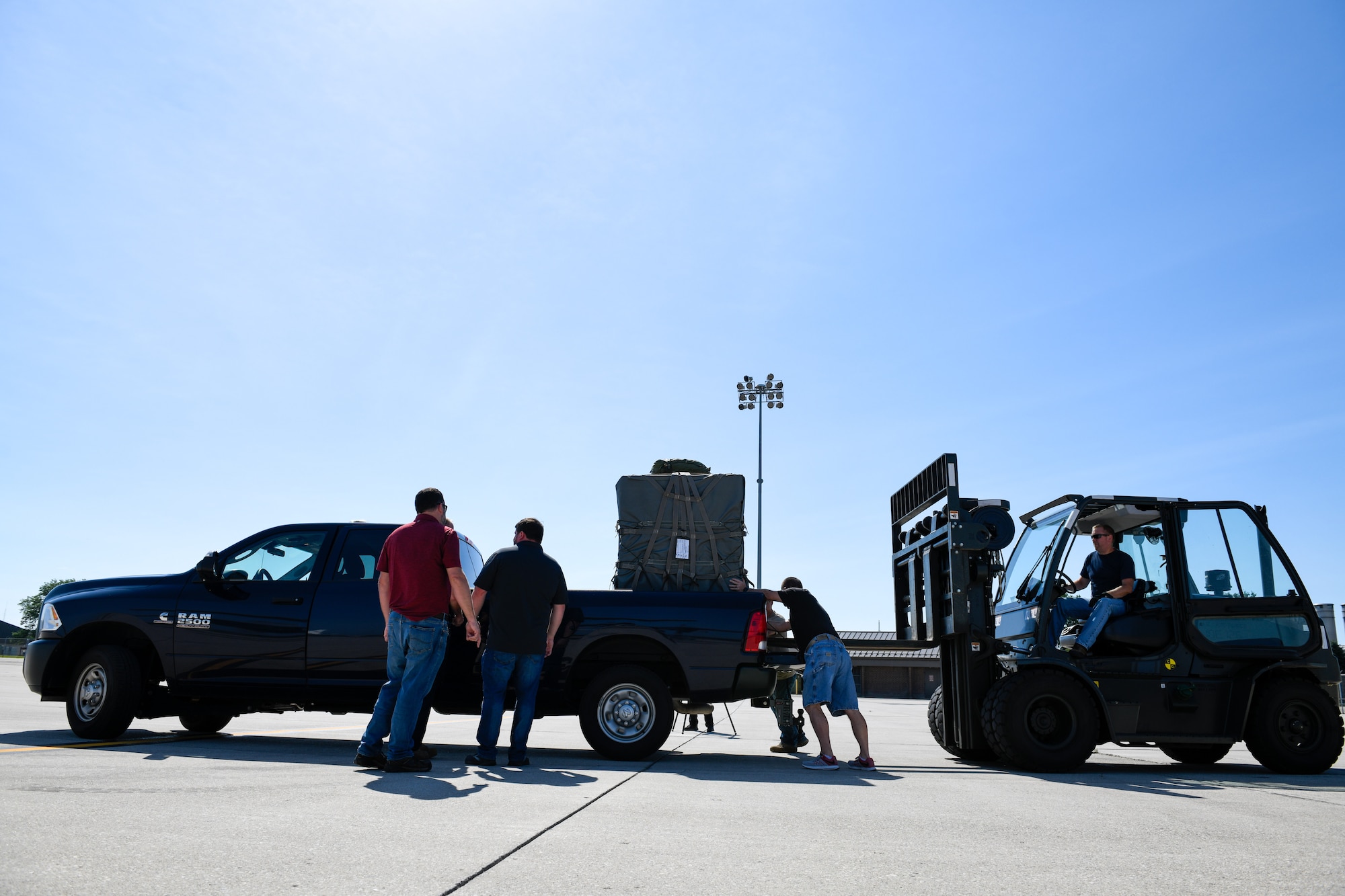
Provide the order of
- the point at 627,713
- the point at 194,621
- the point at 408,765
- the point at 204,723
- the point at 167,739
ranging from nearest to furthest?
the point at 408,765 → the point at 627,713 → the point at 194,621 → the point at 167,739 → the point at 204,723

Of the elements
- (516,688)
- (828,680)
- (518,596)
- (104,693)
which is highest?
(518,596)

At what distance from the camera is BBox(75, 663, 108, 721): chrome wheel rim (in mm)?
7754

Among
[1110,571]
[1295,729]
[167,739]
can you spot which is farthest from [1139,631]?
[167,739]

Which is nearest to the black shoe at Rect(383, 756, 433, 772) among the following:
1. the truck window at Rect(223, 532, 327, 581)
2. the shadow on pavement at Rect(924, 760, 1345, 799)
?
the truck window at Rect(223, 532, 327, 581)

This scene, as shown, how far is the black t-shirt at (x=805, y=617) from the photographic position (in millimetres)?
8016

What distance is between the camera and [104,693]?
774 cm

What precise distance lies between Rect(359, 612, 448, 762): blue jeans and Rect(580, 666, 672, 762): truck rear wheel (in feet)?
5.22

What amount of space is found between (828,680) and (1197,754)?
468cm

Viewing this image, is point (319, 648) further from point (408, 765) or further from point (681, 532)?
point (681, 532)

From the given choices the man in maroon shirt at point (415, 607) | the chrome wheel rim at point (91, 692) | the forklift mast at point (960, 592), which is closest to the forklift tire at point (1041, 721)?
the forklift mast at point (960, 592)

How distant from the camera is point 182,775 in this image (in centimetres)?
543

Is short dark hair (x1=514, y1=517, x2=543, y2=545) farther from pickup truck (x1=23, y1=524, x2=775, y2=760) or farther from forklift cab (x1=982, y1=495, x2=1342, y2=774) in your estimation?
forklift cab (x1=982, y1=495, x2=1342, y2=774)

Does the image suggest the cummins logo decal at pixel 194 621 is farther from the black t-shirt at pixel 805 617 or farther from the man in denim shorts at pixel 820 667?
the black t-shirt at pixel 805 617

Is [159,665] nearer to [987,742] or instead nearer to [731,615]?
[731,615]
